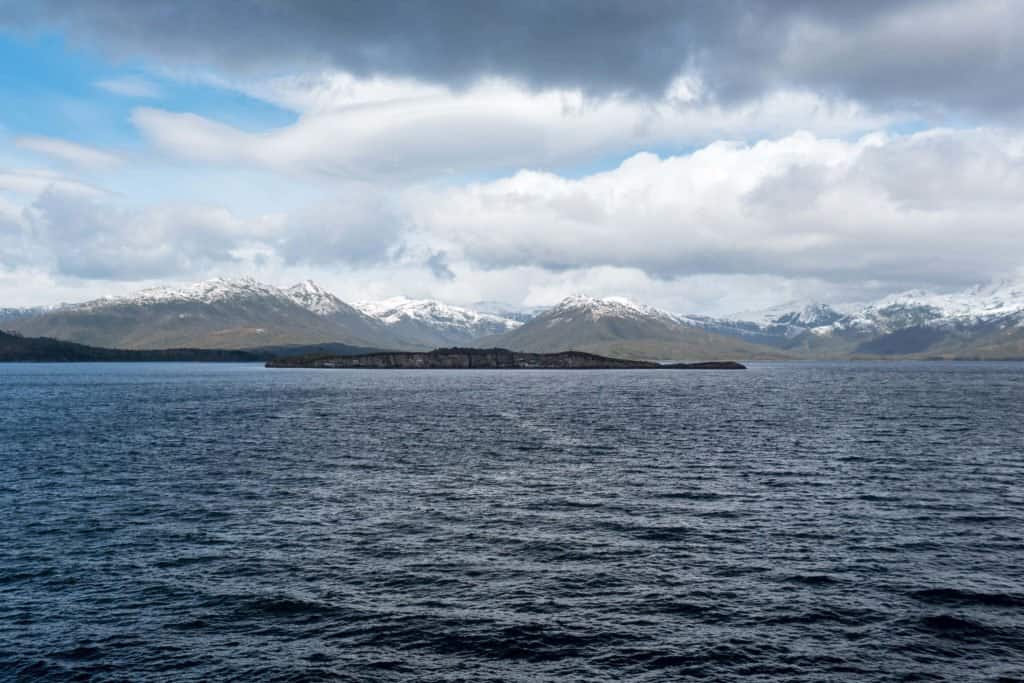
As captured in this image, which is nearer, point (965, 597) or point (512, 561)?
point (965, 597)

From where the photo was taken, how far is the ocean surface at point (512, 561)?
33656mm

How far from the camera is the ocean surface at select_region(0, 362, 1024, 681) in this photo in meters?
33.7

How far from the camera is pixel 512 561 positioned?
156 feet

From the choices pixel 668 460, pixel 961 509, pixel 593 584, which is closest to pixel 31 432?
pixel 668 460

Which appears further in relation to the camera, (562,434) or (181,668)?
(562,434)

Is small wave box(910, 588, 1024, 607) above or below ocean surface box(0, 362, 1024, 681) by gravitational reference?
below

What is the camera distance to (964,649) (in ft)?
113

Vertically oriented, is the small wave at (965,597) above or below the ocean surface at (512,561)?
below

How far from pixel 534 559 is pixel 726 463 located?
43626 millimetres

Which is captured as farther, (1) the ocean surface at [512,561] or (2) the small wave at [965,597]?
(2) the small wave at [965,597]

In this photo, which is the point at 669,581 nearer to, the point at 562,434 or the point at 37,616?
the point at 37,616

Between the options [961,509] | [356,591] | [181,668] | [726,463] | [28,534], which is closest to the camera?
[181,668]

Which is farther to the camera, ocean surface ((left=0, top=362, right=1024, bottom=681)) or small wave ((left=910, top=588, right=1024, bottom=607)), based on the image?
small wave ((left=910, top=588, right=1024, bottom=607))

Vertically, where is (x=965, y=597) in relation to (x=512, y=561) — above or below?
below
